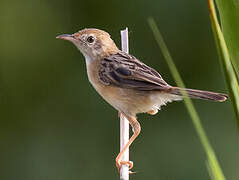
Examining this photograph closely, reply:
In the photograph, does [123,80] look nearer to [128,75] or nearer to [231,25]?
[128,75]

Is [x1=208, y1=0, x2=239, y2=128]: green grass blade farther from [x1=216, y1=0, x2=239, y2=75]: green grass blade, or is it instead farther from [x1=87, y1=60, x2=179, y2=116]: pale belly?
[x1=87, y1=60, x2=179, y2=116]: pale belly

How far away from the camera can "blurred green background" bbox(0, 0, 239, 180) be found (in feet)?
23.1

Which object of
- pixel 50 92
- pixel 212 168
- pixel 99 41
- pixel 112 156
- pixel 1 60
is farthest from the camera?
pixel 1 60

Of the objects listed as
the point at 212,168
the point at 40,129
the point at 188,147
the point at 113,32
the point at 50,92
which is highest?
the point at 113,32

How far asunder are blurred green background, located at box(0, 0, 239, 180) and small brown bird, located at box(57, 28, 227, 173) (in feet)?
8.06

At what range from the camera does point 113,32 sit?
761 cm

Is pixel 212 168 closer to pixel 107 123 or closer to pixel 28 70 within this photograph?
pixel 107 123

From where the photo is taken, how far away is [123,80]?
14.7 ft

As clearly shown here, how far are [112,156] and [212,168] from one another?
6092mm

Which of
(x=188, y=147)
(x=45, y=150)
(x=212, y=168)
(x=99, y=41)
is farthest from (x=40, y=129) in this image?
(x=212, y=168)

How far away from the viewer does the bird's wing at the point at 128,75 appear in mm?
4337

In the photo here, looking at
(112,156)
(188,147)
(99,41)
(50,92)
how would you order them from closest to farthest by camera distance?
(99,41) < (188,147) < (112,156) < (50,92)

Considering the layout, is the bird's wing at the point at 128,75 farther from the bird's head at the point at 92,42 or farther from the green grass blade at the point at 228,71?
the green grass blade at the point at 228,71

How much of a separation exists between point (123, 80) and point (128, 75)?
63 millimetres
